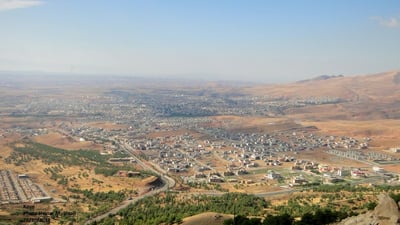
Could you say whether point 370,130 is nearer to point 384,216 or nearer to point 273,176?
point 273,176

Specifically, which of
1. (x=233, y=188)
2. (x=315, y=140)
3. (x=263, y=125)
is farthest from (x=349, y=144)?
(x=233, y=188)

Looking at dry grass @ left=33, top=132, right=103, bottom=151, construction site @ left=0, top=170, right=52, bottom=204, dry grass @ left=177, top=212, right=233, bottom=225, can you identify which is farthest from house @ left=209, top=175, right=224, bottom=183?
dry grass @ left=33, top=132, right=103, bottom=151

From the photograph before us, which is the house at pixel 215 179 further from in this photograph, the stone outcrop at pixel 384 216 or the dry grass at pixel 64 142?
the stone outcrop at pixel 384 216

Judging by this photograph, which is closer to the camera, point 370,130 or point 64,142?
point 64,142

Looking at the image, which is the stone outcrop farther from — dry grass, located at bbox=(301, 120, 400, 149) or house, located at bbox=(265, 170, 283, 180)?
dry grass, located at bbox=(301, 120, 400, 149)

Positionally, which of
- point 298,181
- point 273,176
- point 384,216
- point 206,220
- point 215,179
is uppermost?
point 384,216

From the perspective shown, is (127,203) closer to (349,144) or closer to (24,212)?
(24,212)

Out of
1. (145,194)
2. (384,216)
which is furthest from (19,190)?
(384,216)

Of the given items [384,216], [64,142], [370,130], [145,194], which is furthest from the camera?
[370,130]

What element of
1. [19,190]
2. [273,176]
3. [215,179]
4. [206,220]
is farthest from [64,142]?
[206,220]

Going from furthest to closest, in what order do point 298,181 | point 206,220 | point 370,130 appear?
point 370,130 < point 298,181 < point 206,220

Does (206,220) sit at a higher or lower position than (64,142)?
higher
